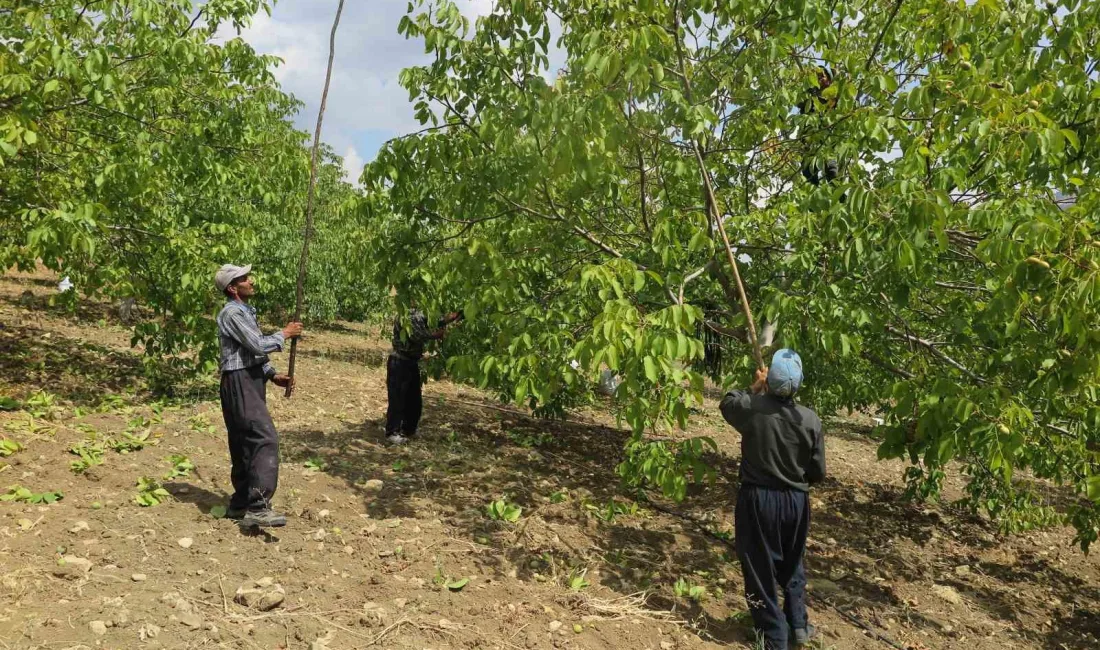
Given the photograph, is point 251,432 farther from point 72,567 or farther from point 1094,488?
point 1094,488

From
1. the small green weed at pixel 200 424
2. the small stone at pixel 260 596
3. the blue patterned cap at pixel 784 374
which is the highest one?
the blue patterned cap at pixel 784 374

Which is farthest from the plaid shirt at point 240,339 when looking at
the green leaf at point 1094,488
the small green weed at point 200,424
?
the green leaf at point 1094,488

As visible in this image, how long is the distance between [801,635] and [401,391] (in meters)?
4.45

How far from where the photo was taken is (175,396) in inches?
314

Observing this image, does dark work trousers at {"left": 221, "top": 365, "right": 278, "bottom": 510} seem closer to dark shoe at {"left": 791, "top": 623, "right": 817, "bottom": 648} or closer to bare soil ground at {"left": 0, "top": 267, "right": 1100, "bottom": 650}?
bare soil ground at {"left": 0, "top": 267, "right": 1100, "bottom": 650}

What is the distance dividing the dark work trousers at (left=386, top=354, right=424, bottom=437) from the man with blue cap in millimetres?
4112

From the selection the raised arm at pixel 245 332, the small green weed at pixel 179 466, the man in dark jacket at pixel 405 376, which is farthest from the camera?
the man in dark jacket at pixel 405 376

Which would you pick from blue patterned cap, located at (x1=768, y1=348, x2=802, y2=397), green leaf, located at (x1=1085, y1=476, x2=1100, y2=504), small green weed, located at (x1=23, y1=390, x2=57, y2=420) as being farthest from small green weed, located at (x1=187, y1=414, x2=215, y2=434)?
green leaf, located at (x1=1085, y1=476, x2=1100, y2=504)

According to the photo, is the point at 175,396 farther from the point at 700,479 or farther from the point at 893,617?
the point at 893,617

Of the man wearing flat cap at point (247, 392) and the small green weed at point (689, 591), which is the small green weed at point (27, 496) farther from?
the small green weed at point (689, 591)

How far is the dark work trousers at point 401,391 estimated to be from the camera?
7.26 m

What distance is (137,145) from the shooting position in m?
6.43

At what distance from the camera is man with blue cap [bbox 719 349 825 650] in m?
3.74

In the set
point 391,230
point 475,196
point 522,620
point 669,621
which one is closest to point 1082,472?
point 669,621
